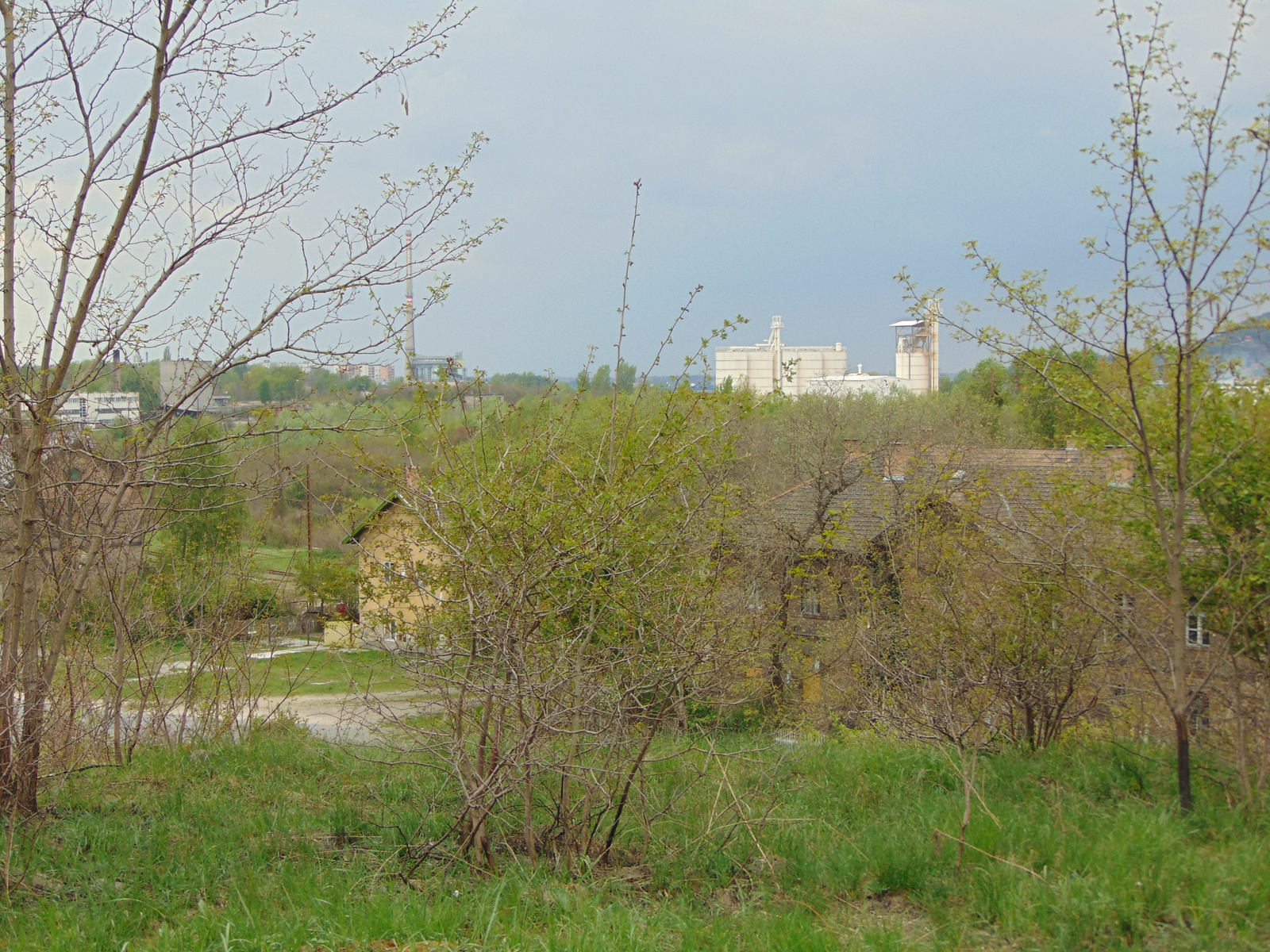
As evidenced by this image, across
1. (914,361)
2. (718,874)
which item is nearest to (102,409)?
(718,874)

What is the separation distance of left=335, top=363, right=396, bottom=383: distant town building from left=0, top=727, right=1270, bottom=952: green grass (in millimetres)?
2476

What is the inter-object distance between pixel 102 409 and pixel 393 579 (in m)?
2.17

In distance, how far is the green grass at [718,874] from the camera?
3.54 m

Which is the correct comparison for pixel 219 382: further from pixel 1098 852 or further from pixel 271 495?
pixel 1098 852

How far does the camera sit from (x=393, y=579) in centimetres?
510

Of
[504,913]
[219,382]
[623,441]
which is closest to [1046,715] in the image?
[623,441]

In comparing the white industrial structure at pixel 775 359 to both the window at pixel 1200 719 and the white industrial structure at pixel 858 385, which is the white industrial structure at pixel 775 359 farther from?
the window at pixel 1200 719

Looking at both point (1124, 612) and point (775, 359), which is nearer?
point (1124, 612)

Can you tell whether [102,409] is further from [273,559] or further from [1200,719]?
[1200,719]

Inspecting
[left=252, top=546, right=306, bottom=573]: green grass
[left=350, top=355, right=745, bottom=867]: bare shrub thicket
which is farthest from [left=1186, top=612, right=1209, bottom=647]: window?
[left=252, top=546, right=306, bottom=573]: green grass

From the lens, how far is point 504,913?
3.85 metres

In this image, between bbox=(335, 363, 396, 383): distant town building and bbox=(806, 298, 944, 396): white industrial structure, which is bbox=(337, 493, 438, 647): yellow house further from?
bbox=(806, 298, 944, 396): white industrial structure

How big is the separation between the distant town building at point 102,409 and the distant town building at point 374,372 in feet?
4.01

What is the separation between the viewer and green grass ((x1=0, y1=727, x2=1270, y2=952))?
11.6 ft
